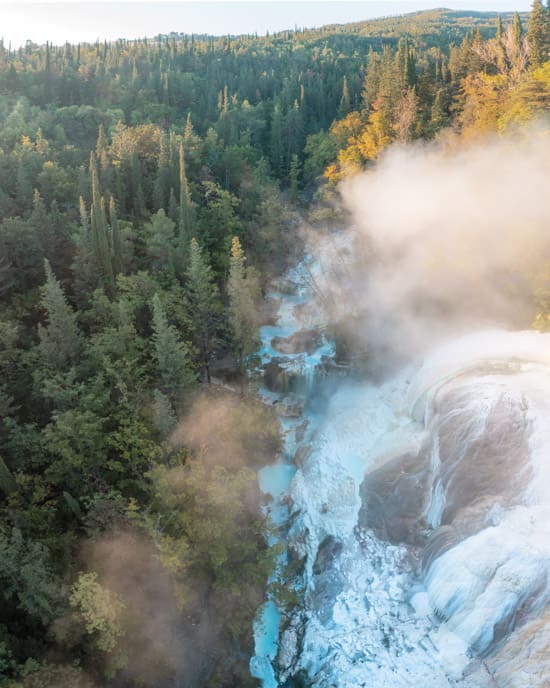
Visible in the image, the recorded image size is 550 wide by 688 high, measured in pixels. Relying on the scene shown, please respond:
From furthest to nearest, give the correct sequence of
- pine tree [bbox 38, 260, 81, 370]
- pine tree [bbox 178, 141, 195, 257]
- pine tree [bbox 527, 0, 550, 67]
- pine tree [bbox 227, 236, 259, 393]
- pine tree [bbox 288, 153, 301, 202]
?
pine tree [bbox 288, 153, 301, 202] → pine tree [bbox 527, 0, 550, 67] → pine tree [bbox 178, 141, 195, 257] → pine tree [bbox 227, 236, 259, 393] → pine tree [bbox 38, 260, 81, 370]

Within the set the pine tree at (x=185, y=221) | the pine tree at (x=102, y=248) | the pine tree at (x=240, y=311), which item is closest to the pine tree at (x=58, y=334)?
the pine tree at (x=102, y=248)

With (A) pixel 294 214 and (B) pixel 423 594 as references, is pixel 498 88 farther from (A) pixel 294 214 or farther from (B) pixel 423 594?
(B) pixel 423 594

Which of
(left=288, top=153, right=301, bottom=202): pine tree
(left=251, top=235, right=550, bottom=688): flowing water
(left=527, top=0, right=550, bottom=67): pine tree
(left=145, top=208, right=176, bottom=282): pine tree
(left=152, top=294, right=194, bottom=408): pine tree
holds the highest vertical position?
(left=527, top=0, right=550, bottom=67): pine tree

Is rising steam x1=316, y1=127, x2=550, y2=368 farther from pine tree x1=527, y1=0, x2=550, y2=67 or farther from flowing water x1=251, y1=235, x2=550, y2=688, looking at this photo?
pine tree x1=527, y1=0, x2=550, y2=67

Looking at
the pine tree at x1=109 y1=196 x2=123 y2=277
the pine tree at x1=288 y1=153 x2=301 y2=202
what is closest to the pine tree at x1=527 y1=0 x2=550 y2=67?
the pine tree at x1=288 y1=153 x2=301 y2=202

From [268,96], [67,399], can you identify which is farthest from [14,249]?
[268,96]

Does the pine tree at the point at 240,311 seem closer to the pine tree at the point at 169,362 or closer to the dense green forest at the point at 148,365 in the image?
the dense green forest at the point at 148,365
